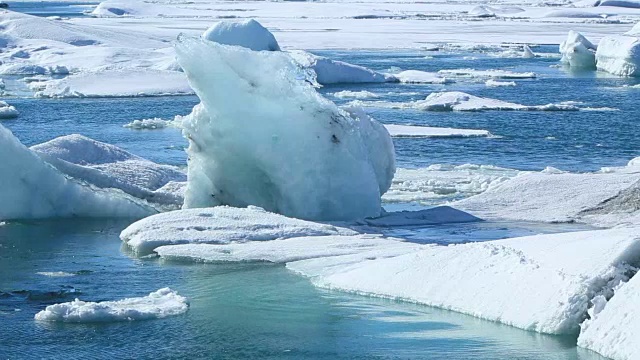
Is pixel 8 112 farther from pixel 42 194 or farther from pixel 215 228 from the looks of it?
pixel 215 228

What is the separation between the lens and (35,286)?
9.73 metres

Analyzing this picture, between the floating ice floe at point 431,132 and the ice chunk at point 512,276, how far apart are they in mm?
10257

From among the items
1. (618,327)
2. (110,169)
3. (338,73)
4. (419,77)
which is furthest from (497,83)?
(618,327)

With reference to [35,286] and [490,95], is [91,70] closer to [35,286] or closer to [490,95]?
[490,95]

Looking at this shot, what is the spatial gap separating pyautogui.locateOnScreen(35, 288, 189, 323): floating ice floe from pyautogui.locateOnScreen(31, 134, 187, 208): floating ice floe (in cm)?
445

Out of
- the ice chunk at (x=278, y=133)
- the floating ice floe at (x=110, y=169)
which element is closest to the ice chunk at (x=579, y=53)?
the floating ice floe at (x=110, y=169)

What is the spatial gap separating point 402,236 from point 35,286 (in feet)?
11.9

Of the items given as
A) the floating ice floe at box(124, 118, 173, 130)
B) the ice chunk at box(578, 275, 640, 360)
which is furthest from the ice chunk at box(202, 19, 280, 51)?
the ice chunk at box(578, 275, 640, 360)

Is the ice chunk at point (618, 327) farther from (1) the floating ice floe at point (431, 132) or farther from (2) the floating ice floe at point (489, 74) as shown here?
(2) the floating ice floe at point (489, 74)

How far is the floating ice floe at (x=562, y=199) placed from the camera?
1238 centimetres

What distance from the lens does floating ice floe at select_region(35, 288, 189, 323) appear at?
28.0 ft

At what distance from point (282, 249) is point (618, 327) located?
394 cm

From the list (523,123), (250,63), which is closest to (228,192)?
(250,63)

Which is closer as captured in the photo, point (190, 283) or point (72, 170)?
point (190, 283)
